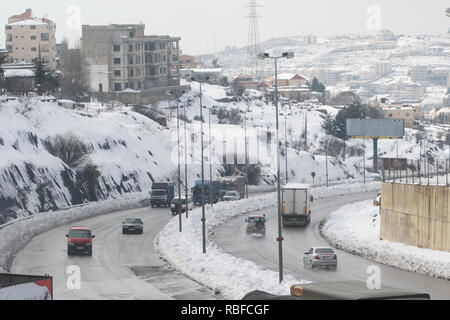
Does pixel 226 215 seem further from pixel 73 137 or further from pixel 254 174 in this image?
A: pixel 254 174

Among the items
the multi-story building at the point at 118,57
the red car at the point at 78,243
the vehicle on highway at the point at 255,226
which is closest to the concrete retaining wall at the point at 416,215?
the vehicle on highway at the point at 255,226

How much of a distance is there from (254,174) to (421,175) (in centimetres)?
7872

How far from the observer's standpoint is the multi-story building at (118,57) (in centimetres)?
17712

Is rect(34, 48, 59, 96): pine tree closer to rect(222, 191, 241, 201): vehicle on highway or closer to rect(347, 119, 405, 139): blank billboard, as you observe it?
A: rect(222, 191, 241, 201): vehicle on highway

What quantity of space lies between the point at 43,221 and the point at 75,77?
91.7 m

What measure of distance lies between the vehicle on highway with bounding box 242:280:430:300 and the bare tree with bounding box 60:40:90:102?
5345 inches

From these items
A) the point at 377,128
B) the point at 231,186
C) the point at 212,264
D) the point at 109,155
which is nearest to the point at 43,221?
the point at 212,264

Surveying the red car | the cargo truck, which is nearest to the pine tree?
the cargo truck

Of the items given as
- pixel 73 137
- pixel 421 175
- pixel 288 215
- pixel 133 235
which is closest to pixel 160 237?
pixel 133 235

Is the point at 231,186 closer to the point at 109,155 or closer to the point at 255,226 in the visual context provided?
the point at 109,155

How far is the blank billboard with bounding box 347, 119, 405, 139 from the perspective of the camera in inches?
5910

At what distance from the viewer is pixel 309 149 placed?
193125mm

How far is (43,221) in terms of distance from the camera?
242 ft

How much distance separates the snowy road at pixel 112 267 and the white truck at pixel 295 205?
1037 cm
